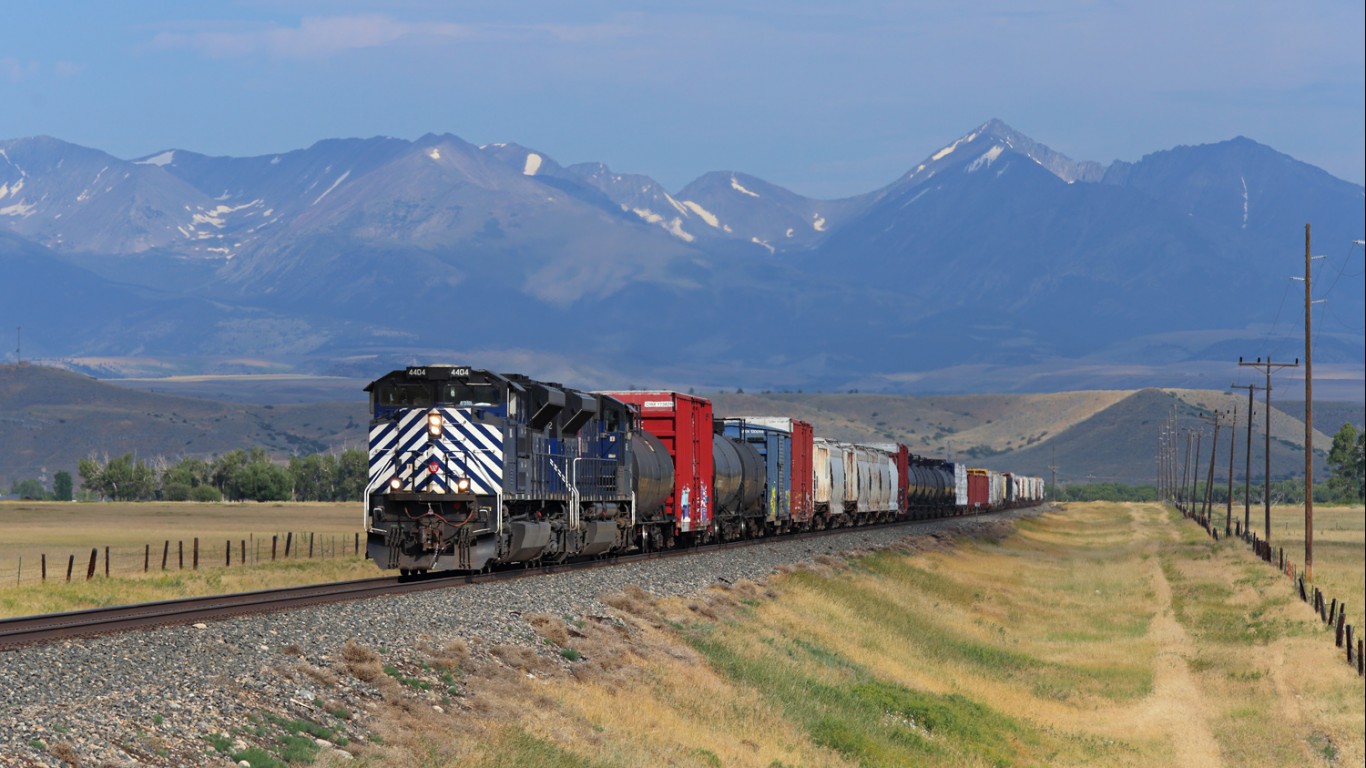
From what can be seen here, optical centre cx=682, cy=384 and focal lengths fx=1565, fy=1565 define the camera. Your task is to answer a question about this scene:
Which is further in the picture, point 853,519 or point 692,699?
point 853,519

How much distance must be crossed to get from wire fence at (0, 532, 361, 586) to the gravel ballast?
26295 millimetres

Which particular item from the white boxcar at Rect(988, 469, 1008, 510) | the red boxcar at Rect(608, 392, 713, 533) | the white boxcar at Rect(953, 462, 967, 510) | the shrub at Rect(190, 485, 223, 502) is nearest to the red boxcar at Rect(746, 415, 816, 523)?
the red boxcar at Rect(608, 392, 713, 533)

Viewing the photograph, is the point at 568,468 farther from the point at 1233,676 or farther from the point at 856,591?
the point at 1233,676

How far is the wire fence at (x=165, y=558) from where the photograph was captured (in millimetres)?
54438

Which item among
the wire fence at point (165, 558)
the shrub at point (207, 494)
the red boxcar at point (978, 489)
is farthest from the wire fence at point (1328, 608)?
the shrub at point (207, 494)

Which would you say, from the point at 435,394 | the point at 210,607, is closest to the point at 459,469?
the point at 435,394

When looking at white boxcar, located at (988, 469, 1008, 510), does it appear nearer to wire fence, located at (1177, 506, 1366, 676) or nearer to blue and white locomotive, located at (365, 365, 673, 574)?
wire fence, located at (1177, 506, 1366, 676)

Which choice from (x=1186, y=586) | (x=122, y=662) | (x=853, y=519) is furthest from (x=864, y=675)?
(x=853, y=519)

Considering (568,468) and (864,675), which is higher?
(568,468)

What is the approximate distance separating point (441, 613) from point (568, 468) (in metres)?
11.0

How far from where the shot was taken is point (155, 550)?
261 ft

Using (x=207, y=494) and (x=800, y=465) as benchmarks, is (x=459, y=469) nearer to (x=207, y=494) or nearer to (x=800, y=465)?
(x=800, y=465)

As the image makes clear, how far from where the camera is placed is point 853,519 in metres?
83.3

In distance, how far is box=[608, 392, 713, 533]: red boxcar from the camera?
46.1 meters
